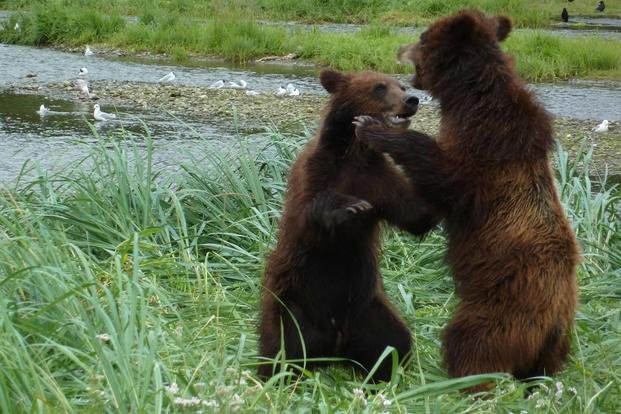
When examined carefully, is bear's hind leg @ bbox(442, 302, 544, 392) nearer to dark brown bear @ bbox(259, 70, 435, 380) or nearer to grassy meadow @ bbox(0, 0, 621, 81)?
dark brown bear @ bbox(259, 70, 435, 380)

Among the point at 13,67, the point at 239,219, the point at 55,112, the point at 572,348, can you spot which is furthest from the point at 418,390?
the point at 13,67

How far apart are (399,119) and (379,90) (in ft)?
0.59

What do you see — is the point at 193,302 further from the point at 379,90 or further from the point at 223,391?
the point at 223,391

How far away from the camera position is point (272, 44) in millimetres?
20812

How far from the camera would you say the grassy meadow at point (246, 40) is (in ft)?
61.3

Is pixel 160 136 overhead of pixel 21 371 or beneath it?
beneath

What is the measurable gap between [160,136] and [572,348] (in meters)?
8.18

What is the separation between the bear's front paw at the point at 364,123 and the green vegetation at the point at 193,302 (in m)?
0.68

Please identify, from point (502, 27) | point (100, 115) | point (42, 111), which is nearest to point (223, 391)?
point (502, 27)

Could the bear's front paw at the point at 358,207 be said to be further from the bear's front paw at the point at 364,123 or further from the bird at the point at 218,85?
the bird at the point at 218,85

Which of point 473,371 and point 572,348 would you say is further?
point 572,348

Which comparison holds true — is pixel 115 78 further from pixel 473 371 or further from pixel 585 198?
pixel 473 371

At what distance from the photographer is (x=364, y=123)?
4629 millimetres

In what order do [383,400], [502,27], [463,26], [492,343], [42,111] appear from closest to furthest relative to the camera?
[383,400], [492,343], [463,26], [502,27], [42,111]
